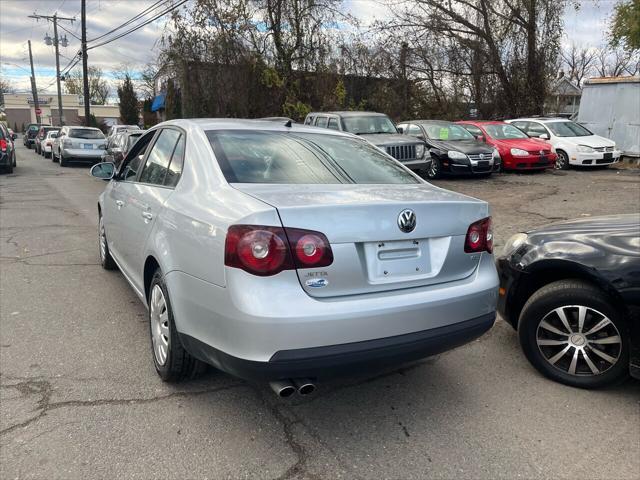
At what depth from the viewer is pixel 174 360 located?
313cm

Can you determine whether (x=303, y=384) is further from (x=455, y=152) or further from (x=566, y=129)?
(x=566, y=129)

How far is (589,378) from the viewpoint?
10.9 feet

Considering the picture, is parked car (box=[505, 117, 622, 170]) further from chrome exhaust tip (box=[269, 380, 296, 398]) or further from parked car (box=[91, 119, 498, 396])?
chrome exhaust tip (box=[269, 380, 296, 398])

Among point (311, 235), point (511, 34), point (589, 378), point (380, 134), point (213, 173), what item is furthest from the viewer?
point (511, 34)

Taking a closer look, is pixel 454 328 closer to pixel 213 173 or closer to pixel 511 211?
pixel 213 173

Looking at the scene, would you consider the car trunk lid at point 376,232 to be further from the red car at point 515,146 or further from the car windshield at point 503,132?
the car windshield at point 503,132

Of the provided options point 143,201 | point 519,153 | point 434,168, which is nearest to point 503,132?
point 519,153

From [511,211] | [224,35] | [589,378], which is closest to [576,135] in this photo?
[511,211]

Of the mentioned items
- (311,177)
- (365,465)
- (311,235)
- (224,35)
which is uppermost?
(224,35)

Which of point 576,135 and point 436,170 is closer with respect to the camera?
point 436,170

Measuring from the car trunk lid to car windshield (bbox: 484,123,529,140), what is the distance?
1341cm

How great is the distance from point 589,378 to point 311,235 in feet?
7.20

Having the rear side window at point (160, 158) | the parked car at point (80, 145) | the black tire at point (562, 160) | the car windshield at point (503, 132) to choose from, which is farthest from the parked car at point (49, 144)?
the rear side window at point (160, 158)

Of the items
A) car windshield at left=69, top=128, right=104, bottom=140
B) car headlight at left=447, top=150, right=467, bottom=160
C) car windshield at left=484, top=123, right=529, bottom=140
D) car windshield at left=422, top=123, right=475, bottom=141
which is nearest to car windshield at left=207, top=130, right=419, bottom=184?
car headlight at left=447, top=150, right=467, bottom=160
